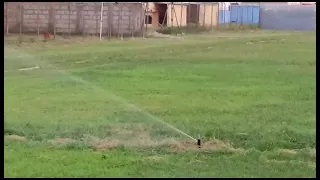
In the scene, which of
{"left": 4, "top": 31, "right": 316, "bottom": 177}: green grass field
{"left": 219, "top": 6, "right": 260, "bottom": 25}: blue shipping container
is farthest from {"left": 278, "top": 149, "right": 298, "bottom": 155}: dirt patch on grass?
{"left": 219, "top": 6, "right": 260, "bottom": 25}: blue shipping container

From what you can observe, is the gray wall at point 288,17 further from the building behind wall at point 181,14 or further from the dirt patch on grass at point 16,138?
the dirt patch on grass at point 16,138

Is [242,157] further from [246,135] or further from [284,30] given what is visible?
[284,30]

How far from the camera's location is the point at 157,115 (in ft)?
23.4

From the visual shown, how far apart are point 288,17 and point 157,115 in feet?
53.2

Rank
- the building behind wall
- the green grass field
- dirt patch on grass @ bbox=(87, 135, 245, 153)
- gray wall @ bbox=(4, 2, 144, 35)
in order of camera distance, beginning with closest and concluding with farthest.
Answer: the green grass field, dirt patch on grass @ bbox=(87, 135, 245, 153), gray wall @ bbox=(4, 2, 144, 35), the building behind wall

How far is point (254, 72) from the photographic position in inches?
449

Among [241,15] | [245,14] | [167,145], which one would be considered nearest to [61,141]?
[167,145]

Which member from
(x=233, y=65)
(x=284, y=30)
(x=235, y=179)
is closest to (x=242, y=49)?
(x=233, y=65)

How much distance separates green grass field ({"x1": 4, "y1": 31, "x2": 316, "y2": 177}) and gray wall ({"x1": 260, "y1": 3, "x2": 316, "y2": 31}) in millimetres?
7671

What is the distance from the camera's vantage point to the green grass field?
4816mm

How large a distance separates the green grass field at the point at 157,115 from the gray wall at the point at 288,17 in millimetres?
7671

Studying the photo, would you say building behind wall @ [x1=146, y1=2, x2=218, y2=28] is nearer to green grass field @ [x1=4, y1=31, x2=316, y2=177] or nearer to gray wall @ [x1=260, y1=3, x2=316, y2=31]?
gray wall @ [x1=260, y1=3, x2=316, y2=31]

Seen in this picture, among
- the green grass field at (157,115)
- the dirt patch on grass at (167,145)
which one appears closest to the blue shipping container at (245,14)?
the green grass field at (157,115)

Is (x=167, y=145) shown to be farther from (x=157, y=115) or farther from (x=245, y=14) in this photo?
(x=245, y=14)
